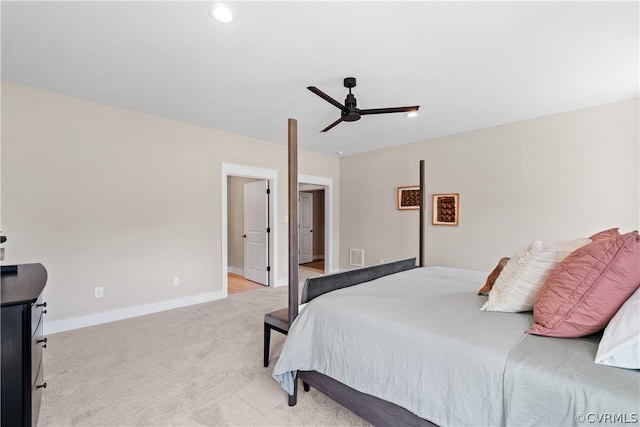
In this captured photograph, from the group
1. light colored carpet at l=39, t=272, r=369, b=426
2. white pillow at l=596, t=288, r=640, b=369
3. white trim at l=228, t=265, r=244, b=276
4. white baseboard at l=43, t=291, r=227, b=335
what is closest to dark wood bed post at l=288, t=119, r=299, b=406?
light colored carpet at l=39, t=272, r=369, b=426

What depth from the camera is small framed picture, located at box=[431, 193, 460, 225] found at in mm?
4480

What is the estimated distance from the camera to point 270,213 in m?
5.12

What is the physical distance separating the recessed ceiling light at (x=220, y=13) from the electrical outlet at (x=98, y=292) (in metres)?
3.12

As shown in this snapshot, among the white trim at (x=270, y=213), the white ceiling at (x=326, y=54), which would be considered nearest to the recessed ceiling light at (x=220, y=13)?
the white ceiling at (x=326, y=54)

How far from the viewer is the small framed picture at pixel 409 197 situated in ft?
16.1

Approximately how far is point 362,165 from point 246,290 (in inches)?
124

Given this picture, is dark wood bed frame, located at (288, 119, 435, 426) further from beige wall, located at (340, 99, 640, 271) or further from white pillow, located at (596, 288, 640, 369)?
beige wall, located at (340, 99, 640, 271)

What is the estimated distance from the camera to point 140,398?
6.53ft

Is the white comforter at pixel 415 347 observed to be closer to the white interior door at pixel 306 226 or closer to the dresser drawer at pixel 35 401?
the dresser drawer at pixel 35 401

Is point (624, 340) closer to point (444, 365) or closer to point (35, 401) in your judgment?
point (444, 365)

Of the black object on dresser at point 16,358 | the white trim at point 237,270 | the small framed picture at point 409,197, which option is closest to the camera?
the black object on dresser at point 16,358

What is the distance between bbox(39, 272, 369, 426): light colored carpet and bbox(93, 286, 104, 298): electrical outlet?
1.12 ft

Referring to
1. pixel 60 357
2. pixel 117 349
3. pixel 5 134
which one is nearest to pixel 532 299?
pixel 117 349

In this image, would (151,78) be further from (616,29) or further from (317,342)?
(616,29)
